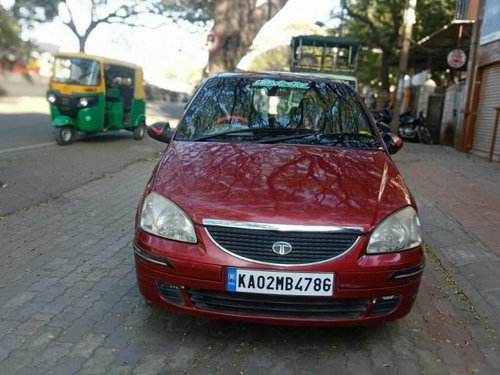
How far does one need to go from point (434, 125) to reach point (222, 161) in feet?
54.4

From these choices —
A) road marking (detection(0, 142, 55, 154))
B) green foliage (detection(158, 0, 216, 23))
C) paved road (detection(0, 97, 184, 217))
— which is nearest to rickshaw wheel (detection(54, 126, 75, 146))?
paved road (detection(0, 97, 184, 217))

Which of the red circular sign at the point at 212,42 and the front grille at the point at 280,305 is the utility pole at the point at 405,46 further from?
the front grille at the point at 280,305

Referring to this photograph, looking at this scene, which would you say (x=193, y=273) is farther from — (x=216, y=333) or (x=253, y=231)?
(x=216, y=333)

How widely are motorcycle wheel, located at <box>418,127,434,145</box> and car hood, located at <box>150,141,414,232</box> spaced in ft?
48.8

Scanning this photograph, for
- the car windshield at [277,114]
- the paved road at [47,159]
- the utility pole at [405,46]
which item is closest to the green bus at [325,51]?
the utility pole at [405,46]

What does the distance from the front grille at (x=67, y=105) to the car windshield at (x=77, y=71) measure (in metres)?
0.42

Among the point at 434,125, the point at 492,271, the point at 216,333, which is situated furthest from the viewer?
the point at 434,125

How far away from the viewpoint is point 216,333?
3309 mm

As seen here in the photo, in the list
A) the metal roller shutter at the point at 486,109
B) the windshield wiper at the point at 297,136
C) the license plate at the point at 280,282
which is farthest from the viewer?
the metal roller shutter at the point at 486,109

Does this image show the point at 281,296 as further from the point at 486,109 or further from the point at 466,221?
the point at 486,109

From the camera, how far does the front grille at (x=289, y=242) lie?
2.84m

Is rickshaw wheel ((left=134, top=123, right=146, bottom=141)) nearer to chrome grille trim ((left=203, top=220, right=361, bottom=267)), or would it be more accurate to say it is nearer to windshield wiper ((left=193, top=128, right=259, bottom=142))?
windshield wiper ((left=193, top=128, right=259, bottom=142))

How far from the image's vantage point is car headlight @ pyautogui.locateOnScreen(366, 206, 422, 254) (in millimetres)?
2932

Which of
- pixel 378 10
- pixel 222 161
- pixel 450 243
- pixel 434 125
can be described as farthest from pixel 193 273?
pixel 378 10
